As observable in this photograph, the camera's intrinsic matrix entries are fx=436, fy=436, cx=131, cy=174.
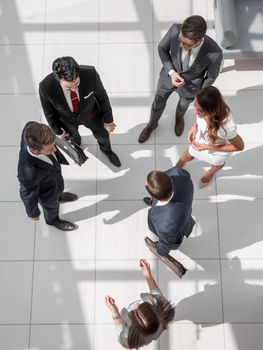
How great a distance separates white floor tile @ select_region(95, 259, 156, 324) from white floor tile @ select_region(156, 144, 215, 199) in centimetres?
87

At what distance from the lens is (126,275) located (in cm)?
410

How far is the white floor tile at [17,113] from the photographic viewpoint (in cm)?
462

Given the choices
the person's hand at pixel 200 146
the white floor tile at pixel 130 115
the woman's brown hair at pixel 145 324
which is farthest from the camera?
the white floor tile at pixel 130 115

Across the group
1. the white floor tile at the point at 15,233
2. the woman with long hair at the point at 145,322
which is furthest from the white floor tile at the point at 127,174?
the woman with long hair at the point at 145,322

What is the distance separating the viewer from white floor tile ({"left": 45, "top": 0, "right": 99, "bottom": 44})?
5.07m

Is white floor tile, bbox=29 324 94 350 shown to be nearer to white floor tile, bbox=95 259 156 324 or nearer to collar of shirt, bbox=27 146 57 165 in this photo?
white floor tile, bbox=95 259 156 324

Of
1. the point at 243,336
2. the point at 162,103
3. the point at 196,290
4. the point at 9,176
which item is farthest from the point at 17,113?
the point at 243,336

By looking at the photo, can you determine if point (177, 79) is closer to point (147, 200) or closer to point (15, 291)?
point (147, 200)

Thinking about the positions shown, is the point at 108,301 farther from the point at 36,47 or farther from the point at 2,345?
the point at 36,47

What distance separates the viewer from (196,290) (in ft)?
13.3

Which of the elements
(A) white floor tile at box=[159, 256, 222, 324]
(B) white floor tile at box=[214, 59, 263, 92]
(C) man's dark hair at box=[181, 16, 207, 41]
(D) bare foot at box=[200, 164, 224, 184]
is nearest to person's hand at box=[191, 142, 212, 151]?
(D) bare foot at box=[200, 164, 224, 184]

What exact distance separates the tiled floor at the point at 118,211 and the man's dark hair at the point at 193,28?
1504 mm

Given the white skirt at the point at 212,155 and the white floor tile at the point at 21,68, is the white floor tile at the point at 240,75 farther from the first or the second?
the white floor tile at the point at 21,68

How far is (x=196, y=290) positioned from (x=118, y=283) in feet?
2.39
